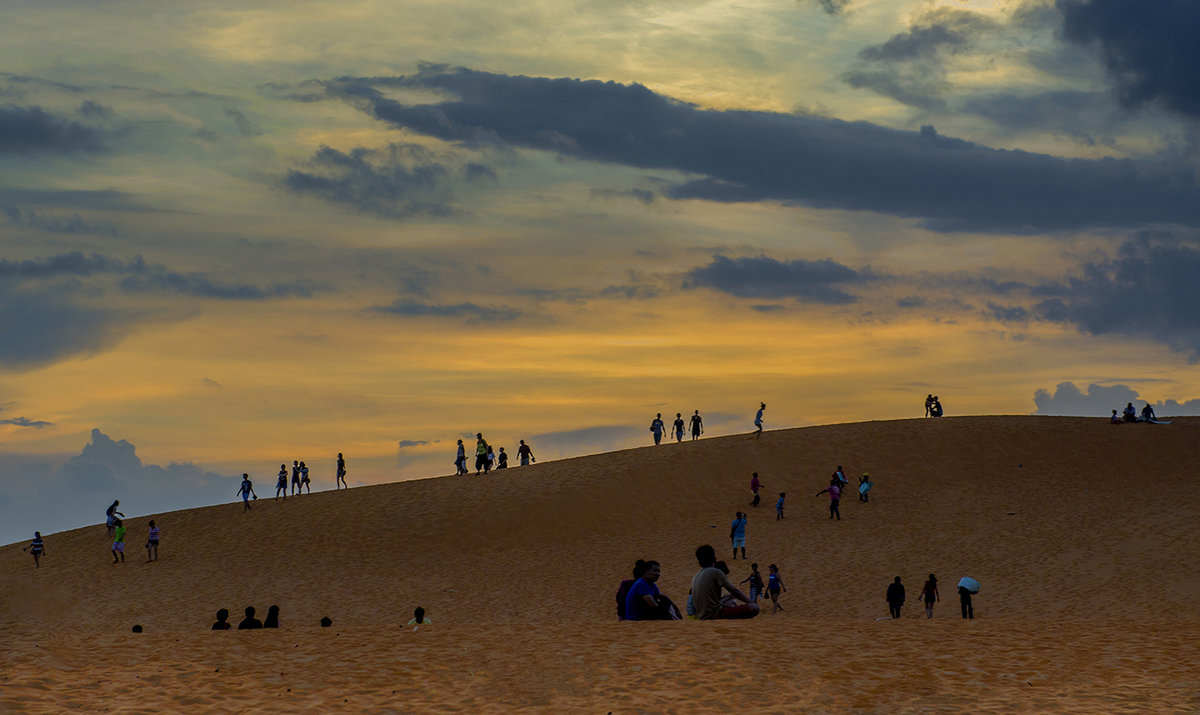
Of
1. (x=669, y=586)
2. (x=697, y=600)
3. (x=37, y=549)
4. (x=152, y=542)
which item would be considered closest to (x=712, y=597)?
(x=697, y=600)

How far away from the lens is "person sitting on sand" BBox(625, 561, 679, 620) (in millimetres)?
17266

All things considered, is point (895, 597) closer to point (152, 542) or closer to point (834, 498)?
point (834, 498)

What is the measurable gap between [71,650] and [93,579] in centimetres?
2364

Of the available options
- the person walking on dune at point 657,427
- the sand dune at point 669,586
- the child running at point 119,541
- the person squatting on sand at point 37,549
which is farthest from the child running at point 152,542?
the person walking on dune at point 657,427

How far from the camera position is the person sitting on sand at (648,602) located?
1727cm

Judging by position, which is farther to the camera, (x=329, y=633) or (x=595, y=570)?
(x=595, y=570)

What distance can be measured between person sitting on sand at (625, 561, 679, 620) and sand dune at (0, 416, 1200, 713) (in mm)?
423

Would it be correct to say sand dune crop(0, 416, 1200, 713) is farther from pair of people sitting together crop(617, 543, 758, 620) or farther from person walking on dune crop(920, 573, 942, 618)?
person walking on dune crop(920, 573, 942, 618)

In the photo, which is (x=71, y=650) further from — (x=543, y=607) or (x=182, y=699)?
(x=543, y=607)

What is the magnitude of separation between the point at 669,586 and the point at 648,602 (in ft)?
45.2

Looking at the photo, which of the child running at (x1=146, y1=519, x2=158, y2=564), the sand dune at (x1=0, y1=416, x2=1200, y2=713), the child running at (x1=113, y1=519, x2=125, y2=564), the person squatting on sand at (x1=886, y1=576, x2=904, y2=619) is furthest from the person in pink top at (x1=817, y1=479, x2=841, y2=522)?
the child running at (x1=113, y1=519, x2=125, y2=564)

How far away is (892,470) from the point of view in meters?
43.2

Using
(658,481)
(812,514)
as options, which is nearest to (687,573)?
(812,514)

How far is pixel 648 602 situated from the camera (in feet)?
56.5
